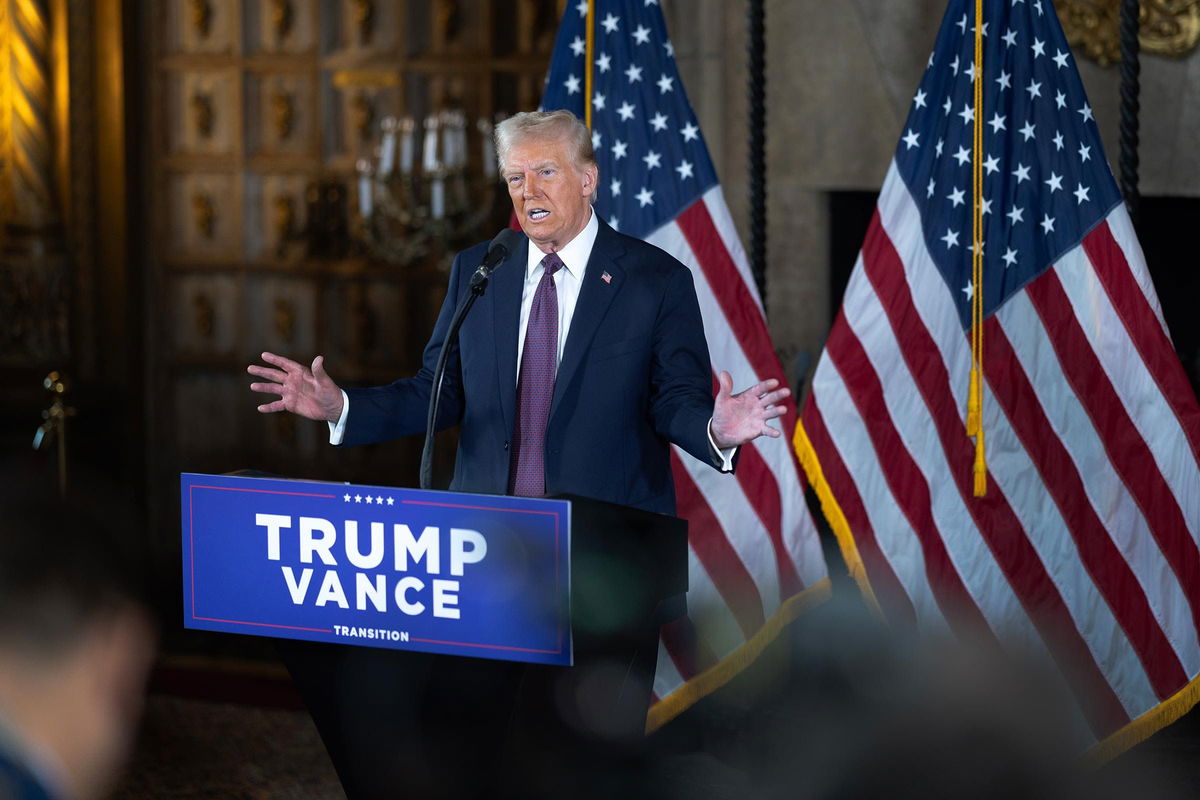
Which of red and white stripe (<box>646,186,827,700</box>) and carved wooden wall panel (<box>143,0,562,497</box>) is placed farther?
carved wooden wall panel (<box>143,0,562,497</box>)

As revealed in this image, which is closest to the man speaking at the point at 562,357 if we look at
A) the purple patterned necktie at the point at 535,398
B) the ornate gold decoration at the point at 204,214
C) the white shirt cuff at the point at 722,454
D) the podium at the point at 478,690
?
the purple patterned necktie at the point at 535,398

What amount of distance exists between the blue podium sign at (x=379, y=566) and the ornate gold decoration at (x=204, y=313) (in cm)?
509

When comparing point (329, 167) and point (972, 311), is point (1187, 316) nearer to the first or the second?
point (972, 311)

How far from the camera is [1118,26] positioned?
5211mm

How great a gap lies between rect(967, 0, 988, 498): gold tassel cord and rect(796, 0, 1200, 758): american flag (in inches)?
1.1

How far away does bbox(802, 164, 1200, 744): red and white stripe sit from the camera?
4023mm

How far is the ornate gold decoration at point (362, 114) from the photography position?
7.04m

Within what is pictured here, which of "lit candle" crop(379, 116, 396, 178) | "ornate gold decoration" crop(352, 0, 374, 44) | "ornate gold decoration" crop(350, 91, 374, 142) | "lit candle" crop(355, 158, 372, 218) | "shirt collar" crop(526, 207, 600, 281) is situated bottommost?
"shirt collar" crop(526, 207, 600, 281)

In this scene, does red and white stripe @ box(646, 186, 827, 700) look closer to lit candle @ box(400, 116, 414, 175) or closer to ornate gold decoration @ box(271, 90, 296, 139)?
lit candle @ box(400, 116, 414, 175)

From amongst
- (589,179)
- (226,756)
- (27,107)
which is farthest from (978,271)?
(27,107)

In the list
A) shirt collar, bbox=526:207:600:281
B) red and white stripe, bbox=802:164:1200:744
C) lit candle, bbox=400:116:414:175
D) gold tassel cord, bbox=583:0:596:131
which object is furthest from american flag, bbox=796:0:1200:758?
lit candle, bbox=400:116:414:175

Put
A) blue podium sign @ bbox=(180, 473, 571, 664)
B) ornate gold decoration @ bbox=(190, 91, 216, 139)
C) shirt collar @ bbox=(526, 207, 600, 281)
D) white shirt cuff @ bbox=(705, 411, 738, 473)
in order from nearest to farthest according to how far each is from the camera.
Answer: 1. blue podium sign @ bbox=(180, 473, 571, 664)
2. white shirt cuff @ bbox=(705, 411, 738, 473)
3. shirt collar @ bbox=(526, 207, 600, 281)
4. ornate gold decoration @ bbox=(190, 91, 216, 139)

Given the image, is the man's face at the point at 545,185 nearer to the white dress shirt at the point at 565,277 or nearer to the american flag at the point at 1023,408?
the white dress shirt at the point at 565,277

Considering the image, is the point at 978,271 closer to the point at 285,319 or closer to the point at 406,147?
the point at 406,147
